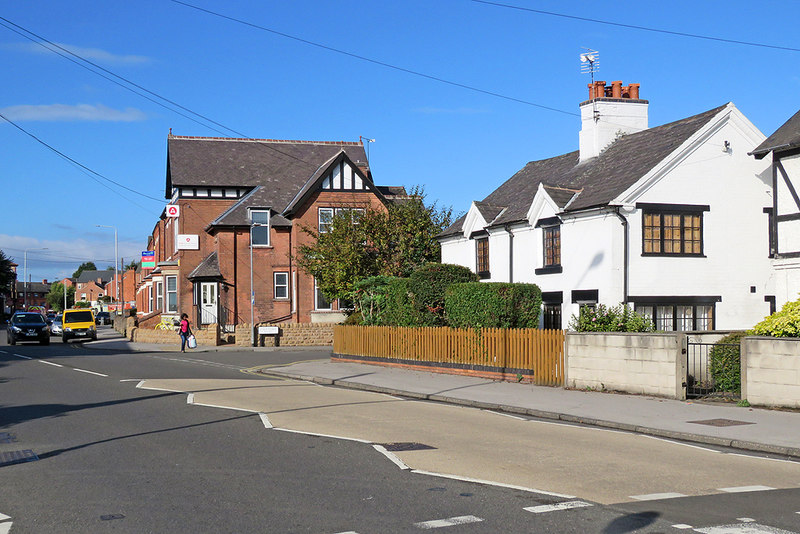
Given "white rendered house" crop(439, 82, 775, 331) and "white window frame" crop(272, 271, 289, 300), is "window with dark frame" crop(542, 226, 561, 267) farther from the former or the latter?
"white window frame" crop(272, 271, 289, 300)

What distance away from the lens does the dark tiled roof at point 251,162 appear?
164 feet

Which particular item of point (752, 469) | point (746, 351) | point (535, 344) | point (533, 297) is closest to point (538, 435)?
point (752, 469)

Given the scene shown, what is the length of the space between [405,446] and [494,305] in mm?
12882

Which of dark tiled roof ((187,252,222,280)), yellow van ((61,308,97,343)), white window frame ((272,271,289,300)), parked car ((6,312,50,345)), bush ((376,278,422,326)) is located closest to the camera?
bush ((376,278,422,326))

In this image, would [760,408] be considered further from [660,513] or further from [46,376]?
[46,376]

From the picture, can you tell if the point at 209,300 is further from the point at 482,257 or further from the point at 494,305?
the point at 494,305

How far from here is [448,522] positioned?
711 centimetres

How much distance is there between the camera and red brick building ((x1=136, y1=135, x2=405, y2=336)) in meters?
45.5

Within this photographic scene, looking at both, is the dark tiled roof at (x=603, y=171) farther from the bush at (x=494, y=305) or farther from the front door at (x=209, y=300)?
the front door at (x=209, y=300)

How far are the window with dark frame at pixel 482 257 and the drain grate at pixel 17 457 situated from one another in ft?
76.9

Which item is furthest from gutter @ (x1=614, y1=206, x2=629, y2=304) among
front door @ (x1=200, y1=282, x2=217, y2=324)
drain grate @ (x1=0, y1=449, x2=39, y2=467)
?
front door @ (x1=200, y1=282, x2=217, y2=324)

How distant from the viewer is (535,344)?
21.1 meters

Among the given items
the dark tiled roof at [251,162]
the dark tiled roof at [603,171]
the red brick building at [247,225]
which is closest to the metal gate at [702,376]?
the dark tiled roof at [603,171]

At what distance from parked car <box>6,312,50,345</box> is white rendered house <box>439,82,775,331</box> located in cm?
2982
